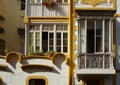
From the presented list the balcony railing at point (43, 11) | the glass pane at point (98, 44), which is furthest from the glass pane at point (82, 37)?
the balcony railing at point (43, 11)

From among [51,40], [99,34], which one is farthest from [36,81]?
[99,34]

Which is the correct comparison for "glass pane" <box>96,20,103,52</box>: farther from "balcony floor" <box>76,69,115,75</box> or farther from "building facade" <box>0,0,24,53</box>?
"building facade" <box>0,0,24,53</box>

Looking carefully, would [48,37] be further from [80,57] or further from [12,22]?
[12,22]

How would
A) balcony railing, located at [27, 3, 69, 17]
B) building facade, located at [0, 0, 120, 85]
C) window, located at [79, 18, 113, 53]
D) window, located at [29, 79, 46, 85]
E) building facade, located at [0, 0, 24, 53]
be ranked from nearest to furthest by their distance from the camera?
building facade, located at [0, 0, 120, 85], window, located at [79, 18, 113, 53], window, located at [29, 79, 46, 85], balcony railing, located at [27, 3, 69, 17], building facade, located at [0, 0, 24, 53]

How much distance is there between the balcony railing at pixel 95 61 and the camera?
3178 centimetres

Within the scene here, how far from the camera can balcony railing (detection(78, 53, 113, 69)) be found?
3178cm

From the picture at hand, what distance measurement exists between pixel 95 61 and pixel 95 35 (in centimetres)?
181

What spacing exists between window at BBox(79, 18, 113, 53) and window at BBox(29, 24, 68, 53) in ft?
6.75

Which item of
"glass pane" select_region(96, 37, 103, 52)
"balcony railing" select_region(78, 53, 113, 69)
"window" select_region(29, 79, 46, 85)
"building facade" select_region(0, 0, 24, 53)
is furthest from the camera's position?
"building facade" select_region(0, 0, 24, 53)

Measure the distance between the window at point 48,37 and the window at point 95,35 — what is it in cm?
206

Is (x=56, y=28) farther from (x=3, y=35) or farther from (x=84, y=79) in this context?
(x=3, y=35)

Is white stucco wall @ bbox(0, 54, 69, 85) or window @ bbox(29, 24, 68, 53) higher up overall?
window @ bbox(29, 24, 68, 53)

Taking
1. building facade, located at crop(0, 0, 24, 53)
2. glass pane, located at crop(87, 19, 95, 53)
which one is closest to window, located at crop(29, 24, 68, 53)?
glass pane, located at crop(87, 19, 95, 53)

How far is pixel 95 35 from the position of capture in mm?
32312
